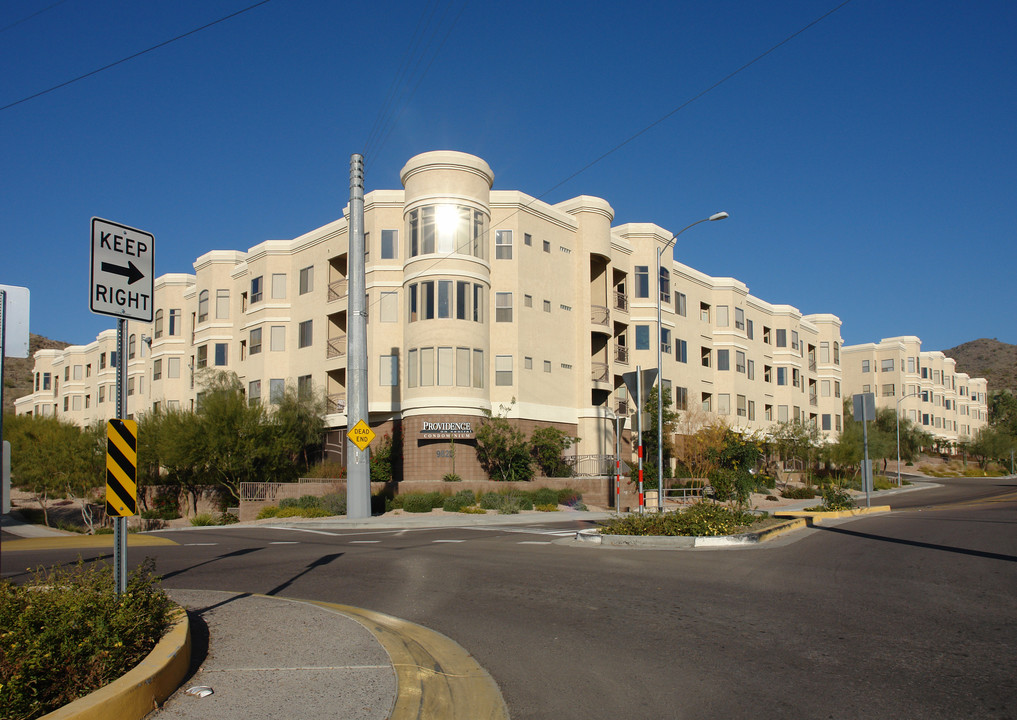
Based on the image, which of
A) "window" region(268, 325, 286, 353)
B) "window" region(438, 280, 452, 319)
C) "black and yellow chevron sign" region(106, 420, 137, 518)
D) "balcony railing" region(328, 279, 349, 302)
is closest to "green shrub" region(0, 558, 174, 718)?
"black and yellow chevron sign" region(106, 420, 137, 518)

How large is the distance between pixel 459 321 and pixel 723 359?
84.6 feet

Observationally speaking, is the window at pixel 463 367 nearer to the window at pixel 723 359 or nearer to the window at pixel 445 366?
the window at pixel 445 366

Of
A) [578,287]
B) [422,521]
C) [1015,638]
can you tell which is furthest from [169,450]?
[1015,638]

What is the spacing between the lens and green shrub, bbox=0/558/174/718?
4.78 meters

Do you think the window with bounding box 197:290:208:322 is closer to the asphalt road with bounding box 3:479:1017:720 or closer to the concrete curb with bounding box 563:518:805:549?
the asphalt road with bounding box 3:479:1017:720

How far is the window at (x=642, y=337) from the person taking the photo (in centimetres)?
4569

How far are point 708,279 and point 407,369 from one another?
87.5ft

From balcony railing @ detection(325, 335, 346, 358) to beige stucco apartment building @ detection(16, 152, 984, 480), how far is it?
0.24ft

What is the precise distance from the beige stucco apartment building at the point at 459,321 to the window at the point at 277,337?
0.11m

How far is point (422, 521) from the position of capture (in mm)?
26438

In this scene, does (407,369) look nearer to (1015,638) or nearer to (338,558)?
(338,558)

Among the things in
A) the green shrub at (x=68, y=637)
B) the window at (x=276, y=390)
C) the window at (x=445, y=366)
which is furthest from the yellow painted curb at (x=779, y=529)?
the window at (x=276, y=390)

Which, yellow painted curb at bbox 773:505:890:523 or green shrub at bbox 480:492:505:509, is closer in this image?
yellow painted curb at bbox 773:505:890:523

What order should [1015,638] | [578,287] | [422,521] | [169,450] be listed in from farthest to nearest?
[578,287] < [169,450] < [422,521] < [1015,638]
